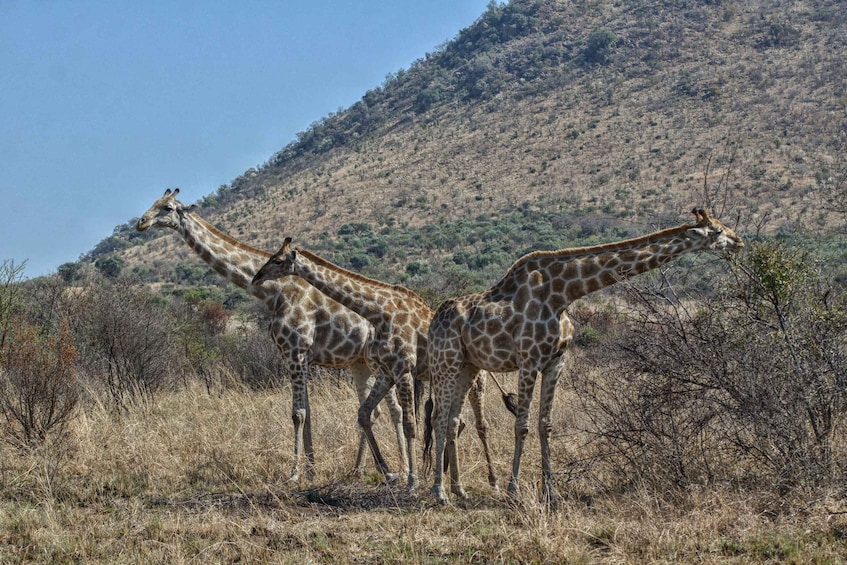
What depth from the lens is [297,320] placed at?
11.1 m

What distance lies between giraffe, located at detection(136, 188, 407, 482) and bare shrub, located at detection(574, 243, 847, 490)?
3.21 meters

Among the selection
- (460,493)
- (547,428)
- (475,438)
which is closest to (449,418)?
(460,493)

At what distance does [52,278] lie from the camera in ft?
76.8

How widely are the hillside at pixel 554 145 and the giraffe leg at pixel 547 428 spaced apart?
24444mm

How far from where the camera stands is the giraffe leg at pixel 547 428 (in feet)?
27.2

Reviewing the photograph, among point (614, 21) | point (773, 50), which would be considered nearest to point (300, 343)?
point (773, 50)

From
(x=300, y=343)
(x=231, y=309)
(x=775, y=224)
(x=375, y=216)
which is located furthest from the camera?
(x=375, y=216)

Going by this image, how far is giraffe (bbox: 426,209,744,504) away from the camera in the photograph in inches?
334

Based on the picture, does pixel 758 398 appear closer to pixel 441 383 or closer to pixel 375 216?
pixel 441 383

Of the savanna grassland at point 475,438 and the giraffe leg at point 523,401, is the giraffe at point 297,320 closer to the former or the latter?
the savanna grassland at point 475,438

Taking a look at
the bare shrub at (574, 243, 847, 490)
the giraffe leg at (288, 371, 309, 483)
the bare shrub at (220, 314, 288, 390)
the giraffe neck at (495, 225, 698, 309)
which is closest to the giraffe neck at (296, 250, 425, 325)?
the giraffe leg at (288, 371, 309, 483)

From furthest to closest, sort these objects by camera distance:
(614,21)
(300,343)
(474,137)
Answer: (614,21) → (474,137) → (300,343)

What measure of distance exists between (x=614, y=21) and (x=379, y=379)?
3095 inches

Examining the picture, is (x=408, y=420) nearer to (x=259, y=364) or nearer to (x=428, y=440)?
(x=428, y=440)
